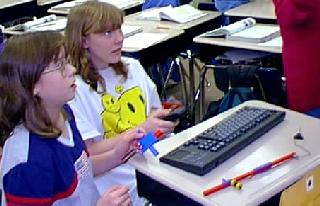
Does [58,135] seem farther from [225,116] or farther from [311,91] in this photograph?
[311,91]

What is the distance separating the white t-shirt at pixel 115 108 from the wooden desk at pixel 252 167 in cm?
50

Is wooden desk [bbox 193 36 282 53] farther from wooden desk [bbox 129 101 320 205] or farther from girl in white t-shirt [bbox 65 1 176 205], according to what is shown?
wooden desk [bbox 129 101 320 205]

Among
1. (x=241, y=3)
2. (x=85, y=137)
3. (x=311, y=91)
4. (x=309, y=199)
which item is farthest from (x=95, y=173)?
(x=241, y=3)

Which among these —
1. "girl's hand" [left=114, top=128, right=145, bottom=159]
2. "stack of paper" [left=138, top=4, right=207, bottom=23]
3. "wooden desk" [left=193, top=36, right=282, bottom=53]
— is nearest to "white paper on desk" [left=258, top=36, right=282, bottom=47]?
"wooden desk" [left=193, top=36, right=282, bottom=53]

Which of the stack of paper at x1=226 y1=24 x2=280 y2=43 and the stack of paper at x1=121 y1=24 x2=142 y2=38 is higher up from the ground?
the stack of paper at x1=226 y1=24 x2=280 y2=43

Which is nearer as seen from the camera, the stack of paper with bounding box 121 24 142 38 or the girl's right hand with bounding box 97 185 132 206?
the girl's right hand with bounding box 97 185 132 206

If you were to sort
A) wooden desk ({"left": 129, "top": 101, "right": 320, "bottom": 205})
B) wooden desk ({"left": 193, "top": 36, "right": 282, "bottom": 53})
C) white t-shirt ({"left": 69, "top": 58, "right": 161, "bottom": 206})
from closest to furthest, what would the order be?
wooden desk ({"left": 129, "top": 101, "right": 320, "bottom": 205}) → white t-shirt ({"left": 69, "top": 58, "right": 161, "bottom": 206}) → wooden desk ({"left": 193, "top": 36, "right": 282, "bottom": 53})

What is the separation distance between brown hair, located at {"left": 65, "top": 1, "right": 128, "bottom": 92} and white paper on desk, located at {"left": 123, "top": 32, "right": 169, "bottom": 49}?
121 centimetres

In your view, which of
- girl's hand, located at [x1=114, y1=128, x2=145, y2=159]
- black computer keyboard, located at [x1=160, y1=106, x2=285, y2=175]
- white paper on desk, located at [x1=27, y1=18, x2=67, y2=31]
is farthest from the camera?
white paper on desk, located at [x1=27, y1=18, x2=67, y2=31]

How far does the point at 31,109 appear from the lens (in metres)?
1.58

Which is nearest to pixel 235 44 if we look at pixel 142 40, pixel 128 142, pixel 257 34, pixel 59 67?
pixel 257 34

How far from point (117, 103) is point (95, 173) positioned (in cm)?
28

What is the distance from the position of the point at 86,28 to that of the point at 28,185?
733 millimetres

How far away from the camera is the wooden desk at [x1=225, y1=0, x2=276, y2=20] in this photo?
3.70 metres
